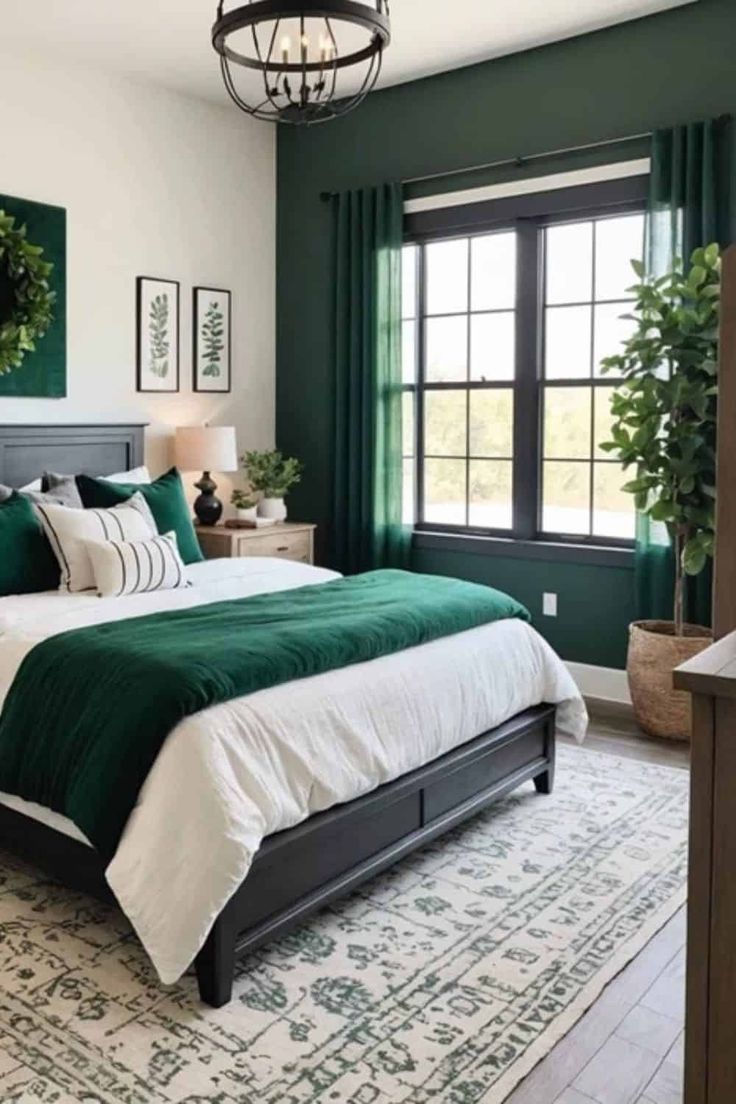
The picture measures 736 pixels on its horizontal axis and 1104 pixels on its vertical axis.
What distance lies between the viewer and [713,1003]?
1.59 metres

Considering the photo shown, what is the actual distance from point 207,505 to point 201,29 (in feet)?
7.56

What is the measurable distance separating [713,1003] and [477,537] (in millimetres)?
3822

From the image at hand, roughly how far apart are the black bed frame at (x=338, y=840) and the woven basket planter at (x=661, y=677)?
0.84m

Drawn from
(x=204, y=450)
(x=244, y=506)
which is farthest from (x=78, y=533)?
(x=244, y=506)

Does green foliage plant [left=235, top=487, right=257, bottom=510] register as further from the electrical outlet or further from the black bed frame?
the black bed frame

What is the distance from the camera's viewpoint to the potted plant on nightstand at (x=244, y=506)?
17.9 feet

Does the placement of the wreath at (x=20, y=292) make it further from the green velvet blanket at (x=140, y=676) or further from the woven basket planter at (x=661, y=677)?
the woven basket planter at (x=661, y=677)

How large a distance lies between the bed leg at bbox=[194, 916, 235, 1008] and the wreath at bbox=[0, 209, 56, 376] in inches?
117

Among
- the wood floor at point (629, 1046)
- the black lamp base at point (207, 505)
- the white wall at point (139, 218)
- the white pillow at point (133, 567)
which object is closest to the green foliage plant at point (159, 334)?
the white wall at point (139, 218)

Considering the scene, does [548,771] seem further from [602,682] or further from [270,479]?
[270,479]

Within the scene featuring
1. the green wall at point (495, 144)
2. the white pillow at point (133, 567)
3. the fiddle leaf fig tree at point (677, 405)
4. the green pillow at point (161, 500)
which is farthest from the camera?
the green wall at point (495, 144)

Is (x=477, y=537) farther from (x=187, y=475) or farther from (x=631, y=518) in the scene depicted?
(x=187, y=475)

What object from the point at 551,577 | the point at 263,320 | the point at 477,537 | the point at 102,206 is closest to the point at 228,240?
the point at 263,320

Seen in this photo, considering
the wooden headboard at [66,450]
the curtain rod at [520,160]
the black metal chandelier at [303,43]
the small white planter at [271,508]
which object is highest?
the curtain rod at [520,160]
